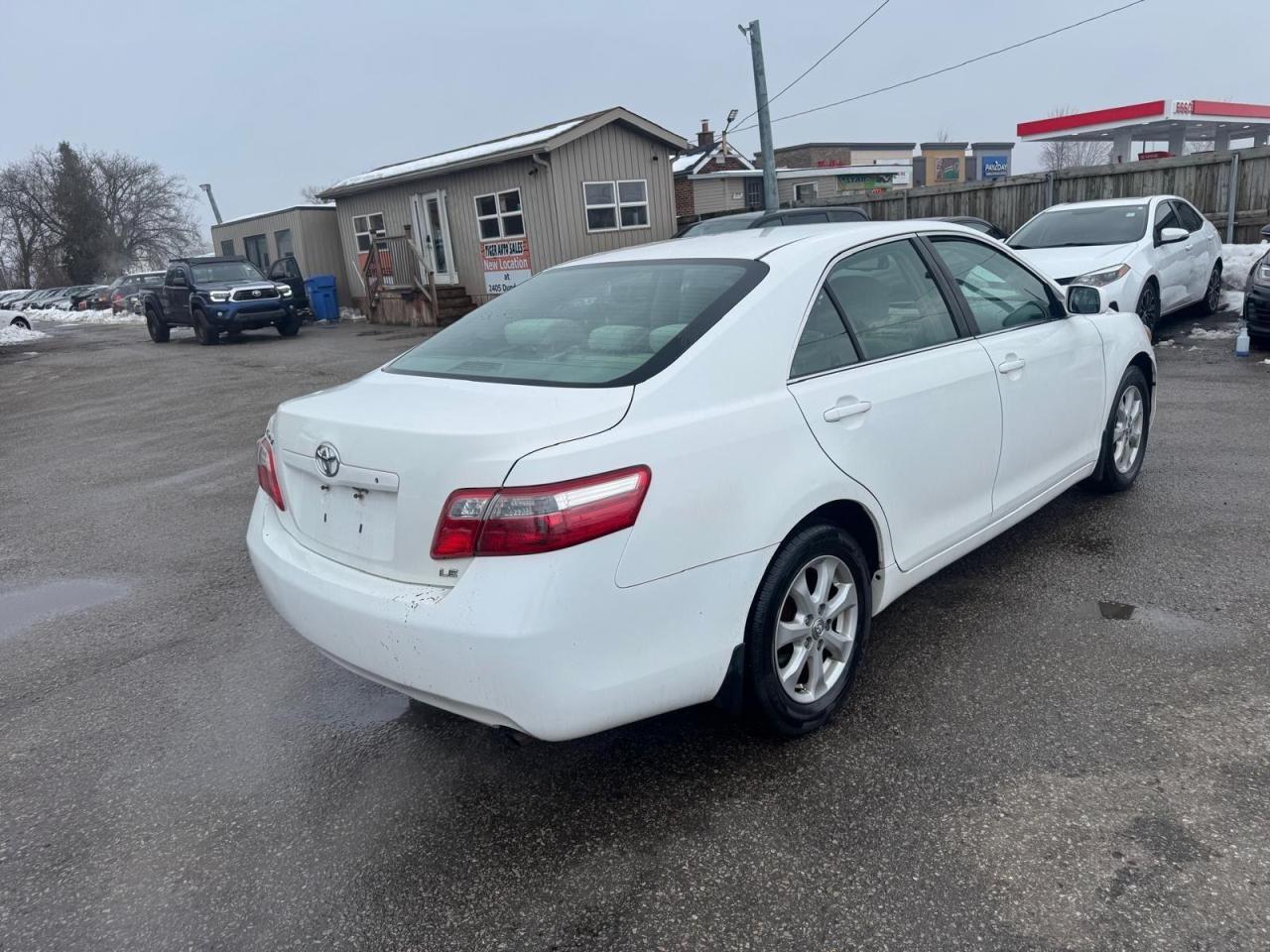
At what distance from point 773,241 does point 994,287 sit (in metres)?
1.27

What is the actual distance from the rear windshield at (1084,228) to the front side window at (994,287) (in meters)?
6.63

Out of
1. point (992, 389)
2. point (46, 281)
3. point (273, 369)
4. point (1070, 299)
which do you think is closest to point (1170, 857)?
point (992, 389)

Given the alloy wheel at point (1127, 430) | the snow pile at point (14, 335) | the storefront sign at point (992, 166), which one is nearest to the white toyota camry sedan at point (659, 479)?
the alloy wheel at point (1127, 430)

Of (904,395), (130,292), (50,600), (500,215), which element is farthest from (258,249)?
(904,395)

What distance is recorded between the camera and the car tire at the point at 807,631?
9.16 ft

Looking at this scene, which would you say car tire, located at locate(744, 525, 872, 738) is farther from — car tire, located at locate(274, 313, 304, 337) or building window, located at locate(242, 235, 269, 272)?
building window, located at locate(242, 235, 269, 272)

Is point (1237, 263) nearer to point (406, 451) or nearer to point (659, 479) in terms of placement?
point (659, 479)

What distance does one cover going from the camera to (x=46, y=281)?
209 feet

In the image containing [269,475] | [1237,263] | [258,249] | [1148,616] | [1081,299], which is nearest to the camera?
[269,475]

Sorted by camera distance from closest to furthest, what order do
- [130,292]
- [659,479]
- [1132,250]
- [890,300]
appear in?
[659,479]
[890,300]
[1132,250]
[130,292]

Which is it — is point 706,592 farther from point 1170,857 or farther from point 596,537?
point 1170,857

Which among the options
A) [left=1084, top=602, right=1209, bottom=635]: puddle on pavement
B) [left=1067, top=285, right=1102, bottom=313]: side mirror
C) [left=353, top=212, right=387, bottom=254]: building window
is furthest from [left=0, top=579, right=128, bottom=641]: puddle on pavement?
[left=353, top=212, right=387, bottom=254]: building window

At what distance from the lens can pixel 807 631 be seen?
299 centimetres

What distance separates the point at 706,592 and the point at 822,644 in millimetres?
692
